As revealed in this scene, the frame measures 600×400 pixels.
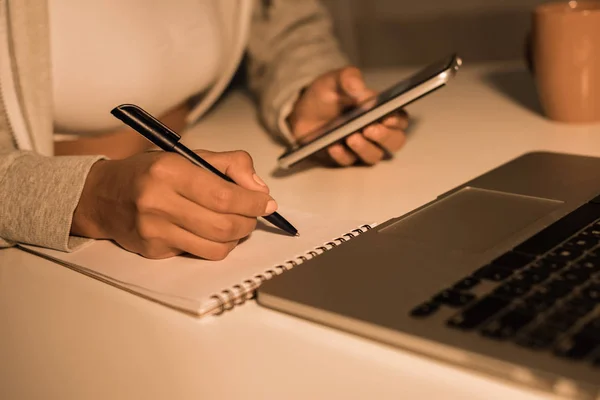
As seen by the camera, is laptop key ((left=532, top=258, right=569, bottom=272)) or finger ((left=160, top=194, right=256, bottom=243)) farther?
finger ((left=160, top=194, right=256, bottom=243))

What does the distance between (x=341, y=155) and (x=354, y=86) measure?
3.9 inches

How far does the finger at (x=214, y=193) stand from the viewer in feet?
1.88

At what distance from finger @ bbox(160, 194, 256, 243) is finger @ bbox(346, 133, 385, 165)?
27 cm

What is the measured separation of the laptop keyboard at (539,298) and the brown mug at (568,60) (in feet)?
1.36

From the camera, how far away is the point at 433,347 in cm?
42

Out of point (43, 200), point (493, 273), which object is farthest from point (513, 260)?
point (43, 200)

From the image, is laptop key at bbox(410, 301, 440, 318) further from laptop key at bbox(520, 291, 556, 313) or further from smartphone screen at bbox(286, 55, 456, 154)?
smartphone screen at bbox(286, 55, 456, 154)

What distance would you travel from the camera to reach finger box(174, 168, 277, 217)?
57 centimetres

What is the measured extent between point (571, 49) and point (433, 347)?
582 mm

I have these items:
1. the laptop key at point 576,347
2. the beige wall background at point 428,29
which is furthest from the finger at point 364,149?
the beige wall background at point 428,29

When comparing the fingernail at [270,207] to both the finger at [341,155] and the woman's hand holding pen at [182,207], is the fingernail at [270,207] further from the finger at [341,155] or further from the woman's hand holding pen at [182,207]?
the finger at [341,155]

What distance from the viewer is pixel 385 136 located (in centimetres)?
84

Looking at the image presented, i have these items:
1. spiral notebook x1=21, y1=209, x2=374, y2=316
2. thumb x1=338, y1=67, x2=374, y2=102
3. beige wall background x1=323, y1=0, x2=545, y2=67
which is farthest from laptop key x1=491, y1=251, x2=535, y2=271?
beige wall background x1=323, y1=0, x2=545, y2=67

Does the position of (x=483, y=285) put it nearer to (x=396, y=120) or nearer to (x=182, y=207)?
(x=182, y=207)
